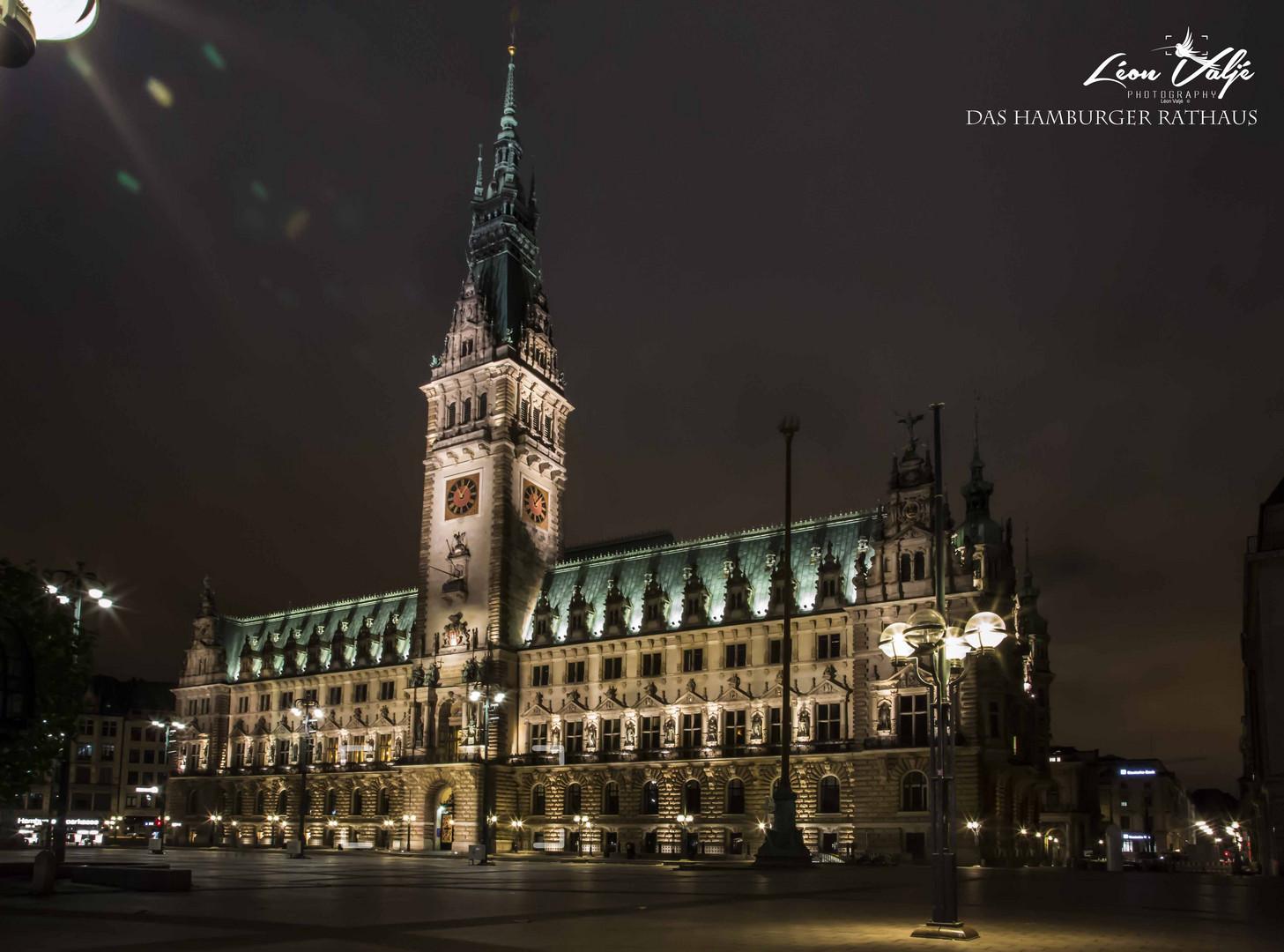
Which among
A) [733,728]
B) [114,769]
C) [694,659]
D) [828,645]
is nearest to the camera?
[828,645]

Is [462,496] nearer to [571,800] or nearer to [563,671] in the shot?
[563,671]

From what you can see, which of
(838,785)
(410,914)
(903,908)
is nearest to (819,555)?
(838,785)

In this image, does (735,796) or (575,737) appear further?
(575,737)

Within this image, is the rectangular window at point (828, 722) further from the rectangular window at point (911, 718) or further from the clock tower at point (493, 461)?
the clock tower at point (493, 461)

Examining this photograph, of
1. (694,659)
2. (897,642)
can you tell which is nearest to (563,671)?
(694,659)

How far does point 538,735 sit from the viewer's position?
8656cm

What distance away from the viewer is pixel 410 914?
75.7 ft

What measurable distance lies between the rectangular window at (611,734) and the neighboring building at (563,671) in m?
0.27

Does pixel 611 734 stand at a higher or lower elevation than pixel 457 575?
lower

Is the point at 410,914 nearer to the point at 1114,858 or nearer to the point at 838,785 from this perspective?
the point at 1114,858

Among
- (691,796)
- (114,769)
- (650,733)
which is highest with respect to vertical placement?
(650,733)

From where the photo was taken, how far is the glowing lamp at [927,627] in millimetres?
21688

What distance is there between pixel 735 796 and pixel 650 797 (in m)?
7.11

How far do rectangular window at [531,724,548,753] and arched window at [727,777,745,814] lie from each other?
53.1 feet
